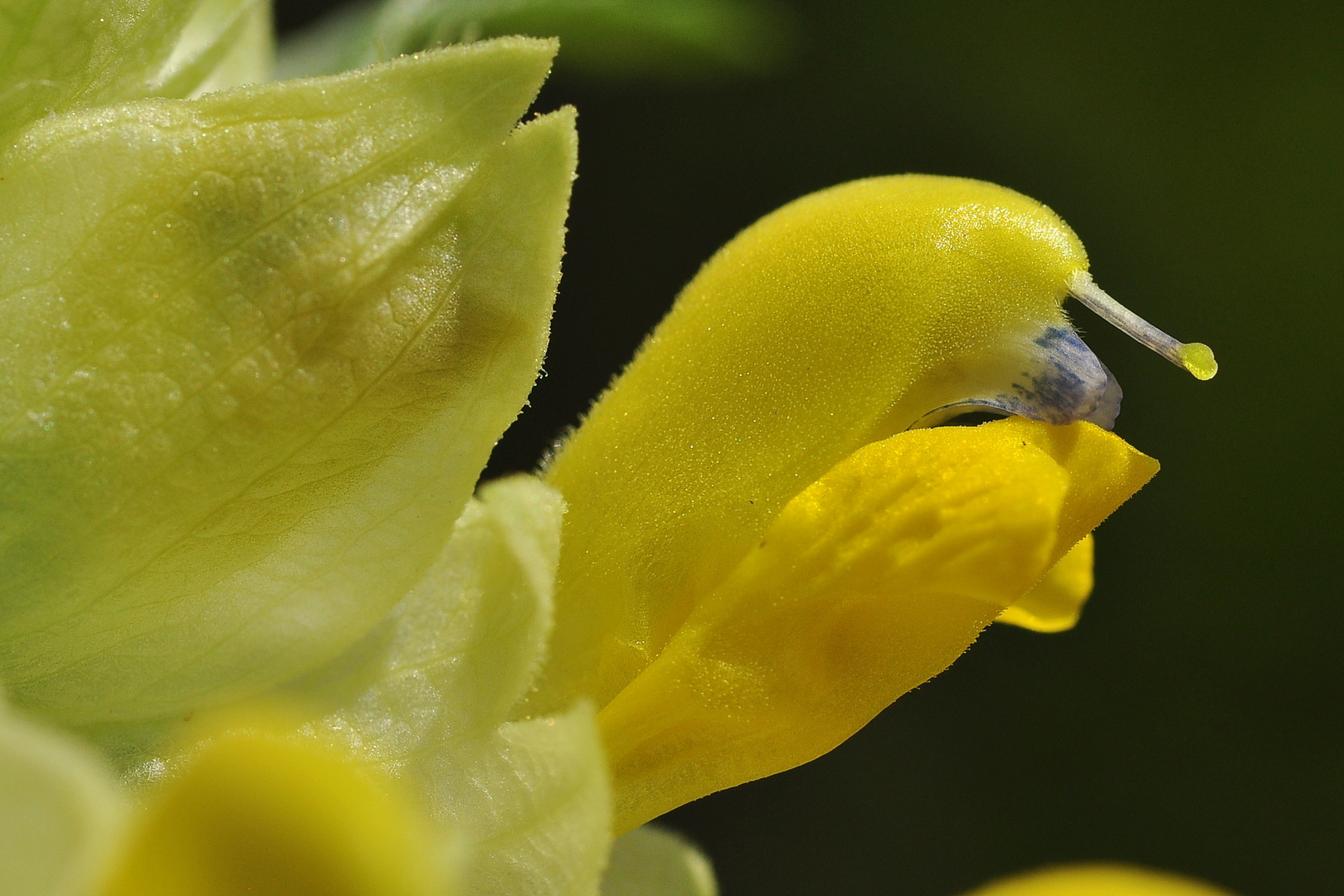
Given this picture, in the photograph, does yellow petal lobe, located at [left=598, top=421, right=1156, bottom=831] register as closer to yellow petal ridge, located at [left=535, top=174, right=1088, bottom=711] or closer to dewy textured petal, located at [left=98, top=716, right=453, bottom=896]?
yellow petal ridge, located at [left=535, top=174, right=1088, bottom=711]

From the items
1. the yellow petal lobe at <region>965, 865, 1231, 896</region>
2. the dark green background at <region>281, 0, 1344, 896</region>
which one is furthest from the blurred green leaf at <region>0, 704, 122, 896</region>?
the dark green background at <region>281, 0, 1344, 896</region>

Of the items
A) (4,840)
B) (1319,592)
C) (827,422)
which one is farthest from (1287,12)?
(4,840)

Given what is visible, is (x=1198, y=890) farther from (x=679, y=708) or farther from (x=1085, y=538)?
(x=679, y=708)

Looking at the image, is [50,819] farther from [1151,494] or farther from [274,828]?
[1151,494]

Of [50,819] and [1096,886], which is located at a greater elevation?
[50,819]

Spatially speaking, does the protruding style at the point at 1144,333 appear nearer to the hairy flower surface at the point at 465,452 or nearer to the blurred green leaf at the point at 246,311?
the hairy flower surface at the point at 465,452

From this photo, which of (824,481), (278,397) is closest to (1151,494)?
(824,481)
